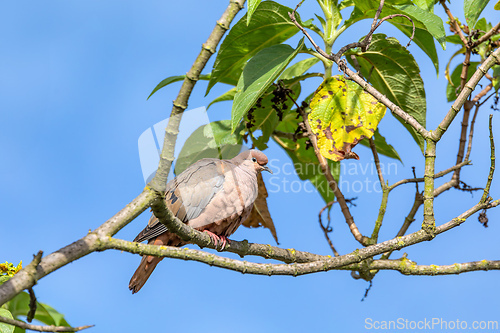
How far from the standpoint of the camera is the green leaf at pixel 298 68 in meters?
3.99

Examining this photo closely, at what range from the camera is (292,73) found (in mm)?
4008

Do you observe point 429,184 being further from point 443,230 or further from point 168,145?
point 168,145

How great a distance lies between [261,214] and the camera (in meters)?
4.06

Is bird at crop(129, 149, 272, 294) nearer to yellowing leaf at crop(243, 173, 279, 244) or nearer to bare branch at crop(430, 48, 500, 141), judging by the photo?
yellowing leaf at crop(243, 173, 279, 244)

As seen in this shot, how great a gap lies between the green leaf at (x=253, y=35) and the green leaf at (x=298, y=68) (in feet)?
0.95

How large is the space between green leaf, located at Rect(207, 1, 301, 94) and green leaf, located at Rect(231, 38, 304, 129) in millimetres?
360

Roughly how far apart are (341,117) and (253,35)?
0.88 m

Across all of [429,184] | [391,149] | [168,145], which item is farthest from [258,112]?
[168,145]

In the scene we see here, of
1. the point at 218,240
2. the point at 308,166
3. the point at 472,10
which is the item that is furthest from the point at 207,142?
the point at 472,10

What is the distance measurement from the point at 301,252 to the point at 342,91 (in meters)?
1.18

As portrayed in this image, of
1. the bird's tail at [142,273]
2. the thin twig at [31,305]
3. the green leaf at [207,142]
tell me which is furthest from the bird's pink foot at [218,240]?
the thin twig at [31,305]

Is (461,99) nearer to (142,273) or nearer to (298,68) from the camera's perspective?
(298,68)

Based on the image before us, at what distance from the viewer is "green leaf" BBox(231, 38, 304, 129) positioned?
2.84m

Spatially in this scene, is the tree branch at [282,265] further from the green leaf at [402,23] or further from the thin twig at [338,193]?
the green leaf at [402,23]
